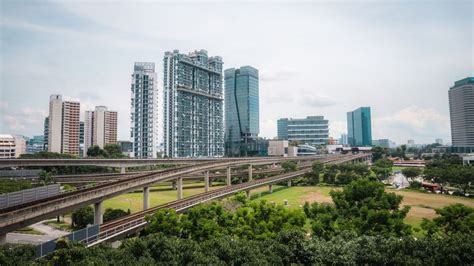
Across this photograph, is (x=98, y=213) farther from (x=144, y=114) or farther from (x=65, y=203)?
(x=144, y=114)

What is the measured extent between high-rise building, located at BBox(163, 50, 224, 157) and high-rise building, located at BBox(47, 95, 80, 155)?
63.9 metres

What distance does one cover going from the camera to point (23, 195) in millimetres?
35094

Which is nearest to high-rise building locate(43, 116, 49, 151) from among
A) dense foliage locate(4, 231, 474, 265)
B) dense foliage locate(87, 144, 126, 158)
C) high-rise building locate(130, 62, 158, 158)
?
dense foliage locate(87, 144, 126, 158)

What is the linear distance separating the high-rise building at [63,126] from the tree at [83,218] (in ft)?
461

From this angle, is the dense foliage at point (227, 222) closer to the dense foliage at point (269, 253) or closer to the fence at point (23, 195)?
the dense foliage at point (269, 253)

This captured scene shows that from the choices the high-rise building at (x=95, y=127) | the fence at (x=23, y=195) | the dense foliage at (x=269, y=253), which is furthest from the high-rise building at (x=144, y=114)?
the dense foliage at (x=269, y=253)

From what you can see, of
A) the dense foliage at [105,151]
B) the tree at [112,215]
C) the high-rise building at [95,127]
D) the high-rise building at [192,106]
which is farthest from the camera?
the high-rise building at [95,127]

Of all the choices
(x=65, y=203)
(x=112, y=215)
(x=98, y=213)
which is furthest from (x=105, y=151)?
(x=65, y=203)

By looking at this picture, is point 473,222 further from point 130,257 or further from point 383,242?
point 130,257

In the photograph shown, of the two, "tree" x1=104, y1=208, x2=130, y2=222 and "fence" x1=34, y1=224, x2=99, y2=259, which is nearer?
"fence" x1=34, y1=224, x2=99, y2=259

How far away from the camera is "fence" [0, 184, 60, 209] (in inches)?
1307

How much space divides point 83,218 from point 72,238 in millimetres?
21016

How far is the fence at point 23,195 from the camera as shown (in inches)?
1307

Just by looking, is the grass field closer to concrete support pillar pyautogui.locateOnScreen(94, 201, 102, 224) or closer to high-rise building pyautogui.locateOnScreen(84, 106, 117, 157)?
concrete support pillar pyautogui.locateOnScreen(94, 201, 102, 224)
